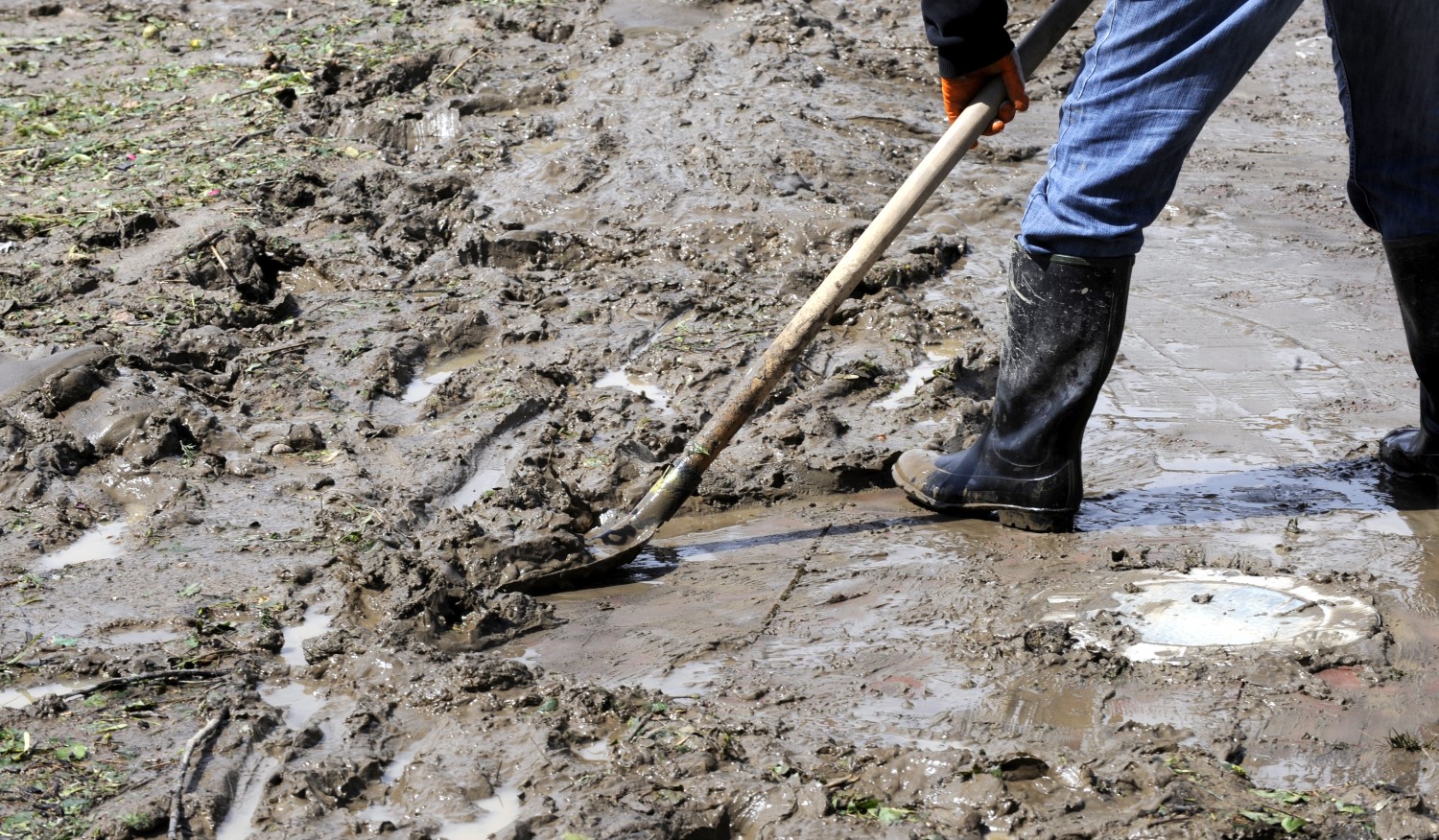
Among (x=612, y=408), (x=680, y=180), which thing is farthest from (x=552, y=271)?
(x=612, y=408)

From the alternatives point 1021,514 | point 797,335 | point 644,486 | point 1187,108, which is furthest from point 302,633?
point 1187,108

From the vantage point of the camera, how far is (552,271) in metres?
4.56

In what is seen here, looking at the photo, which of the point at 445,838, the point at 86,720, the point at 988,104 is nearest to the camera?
the point at 445,838

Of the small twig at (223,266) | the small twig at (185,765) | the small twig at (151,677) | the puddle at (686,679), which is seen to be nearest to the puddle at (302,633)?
the small twig at (151,677)

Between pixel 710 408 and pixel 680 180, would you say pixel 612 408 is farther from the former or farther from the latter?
pixel 680 180

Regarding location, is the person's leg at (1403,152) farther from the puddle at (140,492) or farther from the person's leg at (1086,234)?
the puddle at (140,492)

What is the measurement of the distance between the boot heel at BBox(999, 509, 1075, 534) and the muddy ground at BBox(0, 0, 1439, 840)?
0.17 feet

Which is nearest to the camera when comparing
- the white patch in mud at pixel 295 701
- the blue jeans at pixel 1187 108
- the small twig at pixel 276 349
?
the white patch in mud at pixel 295 701

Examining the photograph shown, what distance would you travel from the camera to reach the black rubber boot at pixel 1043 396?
109 inches

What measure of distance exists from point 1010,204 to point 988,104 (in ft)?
7.36

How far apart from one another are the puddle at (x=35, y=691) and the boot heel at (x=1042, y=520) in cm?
199

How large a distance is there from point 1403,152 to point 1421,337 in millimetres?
465

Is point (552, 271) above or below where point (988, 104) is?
below

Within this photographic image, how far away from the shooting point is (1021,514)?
296cm
